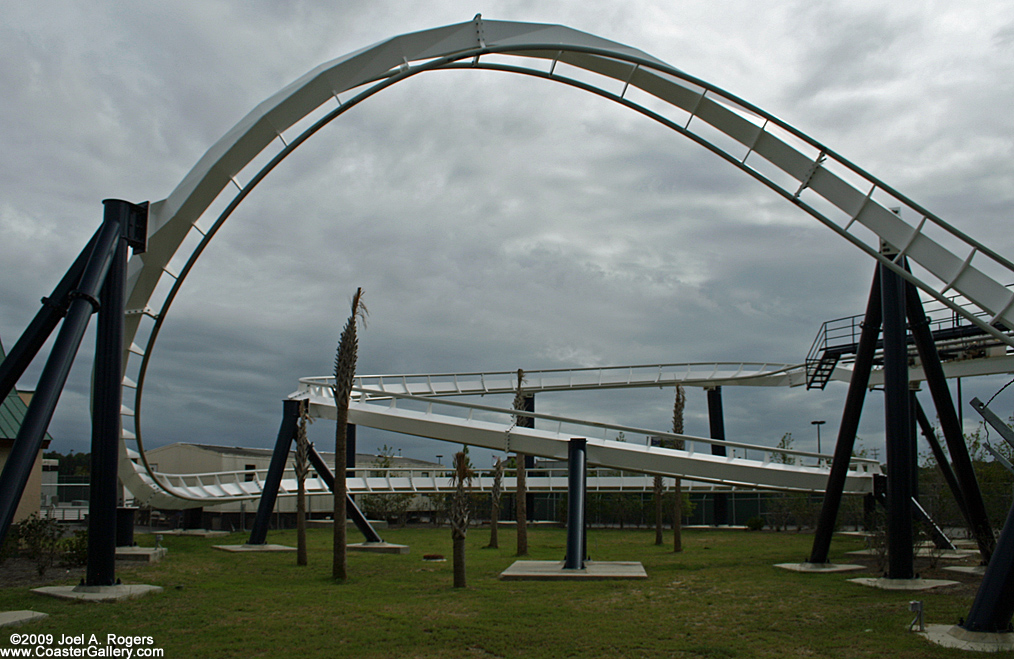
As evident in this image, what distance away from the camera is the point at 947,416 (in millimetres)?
19125

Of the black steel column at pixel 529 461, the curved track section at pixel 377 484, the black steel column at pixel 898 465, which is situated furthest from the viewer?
the black steel column at pixel 529 461

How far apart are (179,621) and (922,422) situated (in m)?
23.5

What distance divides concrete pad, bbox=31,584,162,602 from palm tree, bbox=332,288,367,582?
516cm

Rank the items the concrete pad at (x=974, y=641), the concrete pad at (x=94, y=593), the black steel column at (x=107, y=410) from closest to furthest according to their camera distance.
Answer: the concrete pad at (x=974, y=641) → the concrete pad at (x=94, y=593) → the black steel column at (x=107, y=410)

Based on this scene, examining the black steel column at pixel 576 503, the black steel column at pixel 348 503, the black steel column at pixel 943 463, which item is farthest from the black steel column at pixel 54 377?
the black steel column at pixel 943 463

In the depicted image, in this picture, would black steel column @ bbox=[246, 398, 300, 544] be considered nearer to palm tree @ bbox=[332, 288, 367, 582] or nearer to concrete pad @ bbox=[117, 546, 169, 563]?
concrete pad @ bbox=[117, 546, 169, 563]

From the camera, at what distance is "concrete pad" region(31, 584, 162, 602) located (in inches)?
568

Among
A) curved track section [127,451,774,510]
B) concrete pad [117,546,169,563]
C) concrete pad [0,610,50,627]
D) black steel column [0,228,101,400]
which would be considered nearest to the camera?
concrete pad [0,610,50,627]

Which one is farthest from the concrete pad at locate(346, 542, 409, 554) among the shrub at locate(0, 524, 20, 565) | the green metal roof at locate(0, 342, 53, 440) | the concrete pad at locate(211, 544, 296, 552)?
the green metal roof at locate(0, 342, 53, 440)

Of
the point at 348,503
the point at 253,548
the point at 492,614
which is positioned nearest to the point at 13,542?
the point at 253,548

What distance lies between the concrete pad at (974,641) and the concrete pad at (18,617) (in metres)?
14.6

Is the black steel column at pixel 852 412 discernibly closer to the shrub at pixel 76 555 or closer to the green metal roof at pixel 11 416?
the shrub at pixel 76 555

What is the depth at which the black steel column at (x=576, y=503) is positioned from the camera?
69.3 feet

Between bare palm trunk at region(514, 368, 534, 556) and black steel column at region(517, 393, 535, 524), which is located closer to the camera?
bare palm trunk at region(514, 368, 534, 556)
